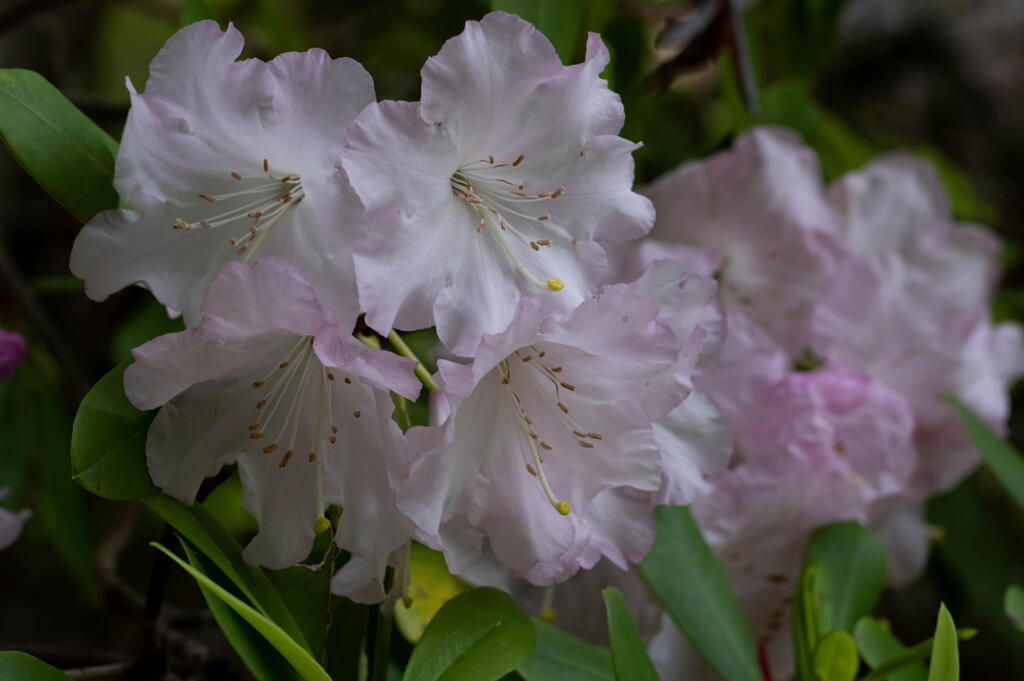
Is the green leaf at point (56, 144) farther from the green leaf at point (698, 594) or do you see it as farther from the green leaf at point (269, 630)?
the green leaf at point (698, 594)

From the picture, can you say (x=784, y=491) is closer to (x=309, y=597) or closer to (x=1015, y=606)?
(x=1015, y=606)

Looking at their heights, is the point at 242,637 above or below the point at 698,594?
above

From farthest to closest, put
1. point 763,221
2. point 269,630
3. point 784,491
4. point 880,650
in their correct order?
point 763,221, point 784,491, point 880,650, point 269,630

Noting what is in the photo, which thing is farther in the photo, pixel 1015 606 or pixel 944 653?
pixel 1015 606

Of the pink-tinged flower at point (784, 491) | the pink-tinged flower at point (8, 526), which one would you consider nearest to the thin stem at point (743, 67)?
the pink-tinged flower at point (784, 491)

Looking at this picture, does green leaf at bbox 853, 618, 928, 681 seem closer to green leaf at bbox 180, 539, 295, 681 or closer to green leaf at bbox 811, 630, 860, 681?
green leaf at bbox 811, 630, 860, 681

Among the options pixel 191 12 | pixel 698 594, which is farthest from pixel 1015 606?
pixel 191 12
